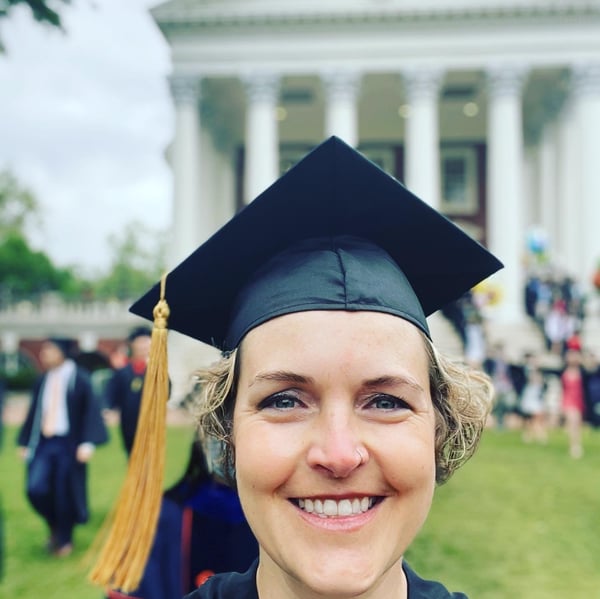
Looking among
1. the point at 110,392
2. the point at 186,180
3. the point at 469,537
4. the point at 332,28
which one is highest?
the point at 332,28

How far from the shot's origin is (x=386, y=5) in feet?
81.4

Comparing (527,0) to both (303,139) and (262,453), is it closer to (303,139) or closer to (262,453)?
(303,139)

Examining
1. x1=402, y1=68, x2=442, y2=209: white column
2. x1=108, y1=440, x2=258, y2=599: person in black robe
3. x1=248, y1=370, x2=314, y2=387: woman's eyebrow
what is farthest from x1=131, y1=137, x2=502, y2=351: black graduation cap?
x1=402, y1=68, x2=442, y2=209: white column

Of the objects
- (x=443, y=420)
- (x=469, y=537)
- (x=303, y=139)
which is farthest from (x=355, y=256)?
(x=303, y=139)

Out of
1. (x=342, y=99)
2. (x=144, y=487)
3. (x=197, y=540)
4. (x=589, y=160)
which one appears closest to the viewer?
(x=144, y=487)

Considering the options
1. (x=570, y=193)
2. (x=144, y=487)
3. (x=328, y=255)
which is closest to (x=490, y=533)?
(x=144, y=487)

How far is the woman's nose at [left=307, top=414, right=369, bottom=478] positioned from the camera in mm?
1348

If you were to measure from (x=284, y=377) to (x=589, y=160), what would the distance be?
971 inches

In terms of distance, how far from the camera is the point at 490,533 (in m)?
6.57

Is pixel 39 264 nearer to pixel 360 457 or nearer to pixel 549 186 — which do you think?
pixel 549 186

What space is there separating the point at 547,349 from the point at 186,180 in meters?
14.3

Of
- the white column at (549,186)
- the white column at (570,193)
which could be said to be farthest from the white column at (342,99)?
the white column at (549,186)

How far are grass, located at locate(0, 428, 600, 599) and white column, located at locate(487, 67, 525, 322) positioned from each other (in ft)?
43.1

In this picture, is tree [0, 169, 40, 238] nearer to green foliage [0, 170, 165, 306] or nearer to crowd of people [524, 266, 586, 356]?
green foliage [0, 170, 165, 306]
